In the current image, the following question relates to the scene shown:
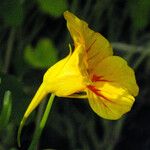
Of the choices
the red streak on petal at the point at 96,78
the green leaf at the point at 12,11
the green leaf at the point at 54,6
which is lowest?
the green leaf at the point at 54,6

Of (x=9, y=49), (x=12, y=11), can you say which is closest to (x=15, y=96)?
(x=12, y=11)

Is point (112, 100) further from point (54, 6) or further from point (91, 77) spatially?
point (54, 6)

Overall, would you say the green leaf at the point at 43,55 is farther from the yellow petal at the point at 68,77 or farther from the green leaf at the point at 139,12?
the yellow petal at the point at 68,77

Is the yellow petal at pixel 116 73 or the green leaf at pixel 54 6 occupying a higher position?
the yellow petal at pixel 116 73

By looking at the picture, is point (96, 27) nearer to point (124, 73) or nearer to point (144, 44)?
point (144, 44)

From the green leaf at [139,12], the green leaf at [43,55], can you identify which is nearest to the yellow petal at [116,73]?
the green leaf at [43,55]
